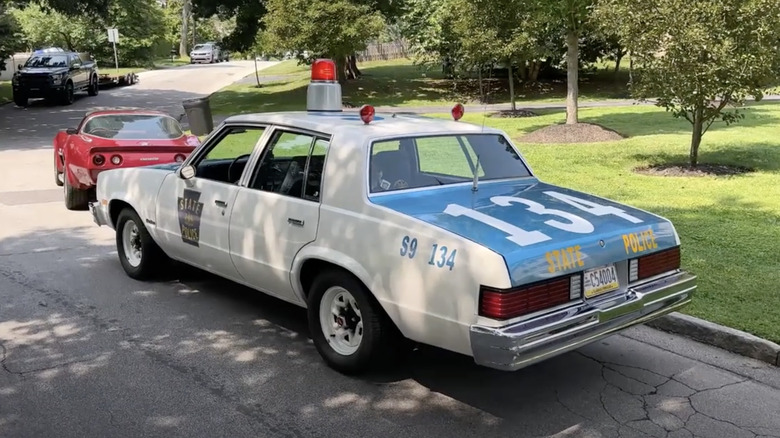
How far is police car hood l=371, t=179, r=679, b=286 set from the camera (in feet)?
12.5

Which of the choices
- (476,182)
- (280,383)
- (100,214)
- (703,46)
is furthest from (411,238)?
(703,46)

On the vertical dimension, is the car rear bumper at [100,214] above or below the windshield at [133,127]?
below

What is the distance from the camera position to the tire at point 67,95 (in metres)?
28.8

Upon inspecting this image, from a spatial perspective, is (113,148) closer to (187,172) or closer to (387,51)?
(187,172)

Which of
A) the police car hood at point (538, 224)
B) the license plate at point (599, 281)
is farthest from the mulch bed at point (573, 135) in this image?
the license plate at point (599, 281)

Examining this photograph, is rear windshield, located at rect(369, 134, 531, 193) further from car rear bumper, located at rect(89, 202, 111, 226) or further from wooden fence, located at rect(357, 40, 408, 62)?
wooden fence, located at rect(357, 40, 408, 62)

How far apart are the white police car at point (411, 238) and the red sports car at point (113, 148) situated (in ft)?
13.4

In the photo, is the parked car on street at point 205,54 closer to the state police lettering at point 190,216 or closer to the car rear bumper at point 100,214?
the car rear bumper at point 100,214

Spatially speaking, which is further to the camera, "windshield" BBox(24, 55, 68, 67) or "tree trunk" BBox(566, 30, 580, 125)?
"windshield" BBox(24, 55, 68, 67)

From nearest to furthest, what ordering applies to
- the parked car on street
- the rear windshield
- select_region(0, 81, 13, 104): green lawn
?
the rear windshield, select_region(0, 81, 13, 104): green lawn, the parked car on street

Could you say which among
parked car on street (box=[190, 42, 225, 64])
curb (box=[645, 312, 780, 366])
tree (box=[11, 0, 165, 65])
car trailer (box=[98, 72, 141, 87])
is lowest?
curb (box=[645, 312, 780, 366])

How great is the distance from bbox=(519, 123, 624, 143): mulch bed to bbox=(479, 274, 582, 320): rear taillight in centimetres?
1275

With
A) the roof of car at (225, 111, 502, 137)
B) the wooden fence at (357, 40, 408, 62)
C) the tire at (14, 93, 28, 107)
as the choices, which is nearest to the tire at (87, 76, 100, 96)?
the tire at (14, 93, 28, 107)

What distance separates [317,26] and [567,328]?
22.3 m
